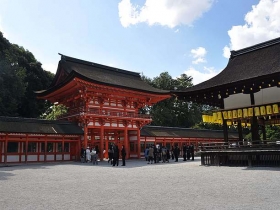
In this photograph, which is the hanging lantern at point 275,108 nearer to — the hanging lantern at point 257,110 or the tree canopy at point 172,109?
the hanging lantern at point 257,110

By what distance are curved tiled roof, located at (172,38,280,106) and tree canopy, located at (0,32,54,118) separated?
921 inches

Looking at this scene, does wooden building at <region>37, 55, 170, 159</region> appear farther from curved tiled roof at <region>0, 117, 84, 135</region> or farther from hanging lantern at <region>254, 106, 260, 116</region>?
hanging lantern at <region>254, 106, 260, 116</region>

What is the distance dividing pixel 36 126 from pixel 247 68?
62.1 feet

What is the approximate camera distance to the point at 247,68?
2088 cm

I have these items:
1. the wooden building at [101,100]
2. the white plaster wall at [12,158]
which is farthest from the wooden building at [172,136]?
the white plaster wall at [12,158]

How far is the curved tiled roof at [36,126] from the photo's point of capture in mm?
24203

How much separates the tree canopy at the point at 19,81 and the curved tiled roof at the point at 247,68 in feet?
76.7

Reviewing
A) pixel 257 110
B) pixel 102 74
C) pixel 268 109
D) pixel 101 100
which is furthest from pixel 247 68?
pixel 102 74

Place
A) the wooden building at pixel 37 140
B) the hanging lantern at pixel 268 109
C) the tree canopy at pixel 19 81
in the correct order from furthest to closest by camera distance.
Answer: the tree canopy at pixel 19 81 → the wooden building at pixel 37 140 → the hanging lantern at pixel 268 109

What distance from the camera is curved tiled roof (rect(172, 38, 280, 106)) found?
18219 mm

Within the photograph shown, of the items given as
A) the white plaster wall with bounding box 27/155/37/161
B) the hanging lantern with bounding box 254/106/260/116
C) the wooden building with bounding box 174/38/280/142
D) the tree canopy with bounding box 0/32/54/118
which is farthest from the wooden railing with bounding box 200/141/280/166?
the tree canopy with bounding box 0/32/54/118

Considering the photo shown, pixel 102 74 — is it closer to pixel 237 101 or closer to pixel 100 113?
pixel 100 113

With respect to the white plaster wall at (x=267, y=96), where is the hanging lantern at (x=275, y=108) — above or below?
below

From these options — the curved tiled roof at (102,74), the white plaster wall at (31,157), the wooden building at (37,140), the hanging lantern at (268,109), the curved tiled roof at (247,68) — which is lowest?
the white plaster wall at (31,157)
